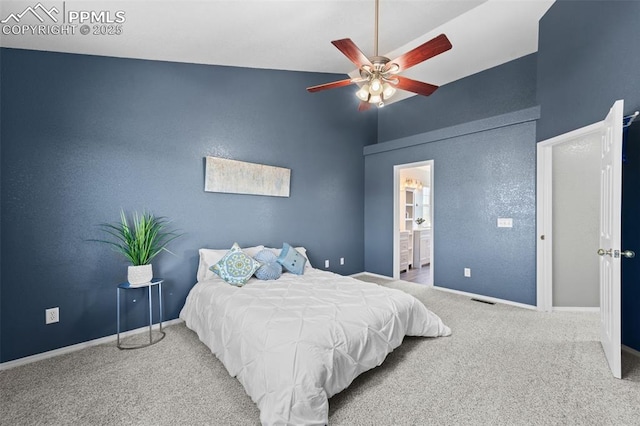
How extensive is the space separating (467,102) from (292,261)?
12.9 ft

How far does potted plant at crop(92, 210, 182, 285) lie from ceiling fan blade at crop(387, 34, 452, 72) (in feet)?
9.11

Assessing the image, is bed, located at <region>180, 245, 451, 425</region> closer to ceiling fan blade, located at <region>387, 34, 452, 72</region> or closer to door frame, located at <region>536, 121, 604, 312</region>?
door frame, located at <region>536, 121, 604, 312</region>

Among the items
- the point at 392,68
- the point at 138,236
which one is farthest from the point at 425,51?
the point at 138,236

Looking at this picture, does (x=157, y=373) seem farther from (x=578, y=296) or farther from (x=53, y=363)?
(x=578, y=296)

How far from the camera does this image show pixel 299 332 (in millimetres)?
1807

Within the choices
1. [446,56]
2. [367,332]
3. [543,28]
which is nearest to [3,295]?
[367,332]

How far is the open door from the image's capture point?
2.02m

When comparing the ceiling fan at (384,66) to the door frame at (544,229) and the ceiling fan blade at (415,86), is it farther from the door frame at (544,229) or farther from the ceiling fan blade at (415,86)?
the door frame at (544,229)

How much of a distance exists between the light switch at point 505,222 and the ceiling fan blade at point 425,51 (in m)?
2.75

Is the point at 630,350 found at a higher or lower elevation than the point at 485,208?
lower

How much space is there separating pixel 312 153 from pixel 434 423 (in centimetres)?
378

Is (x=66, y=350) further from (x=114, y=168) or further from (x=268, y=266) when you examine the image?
(x=268, y=266)

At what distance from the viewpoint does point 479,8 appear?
3.09 metres

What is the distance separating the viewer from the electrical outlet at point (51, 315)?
2467 mm
